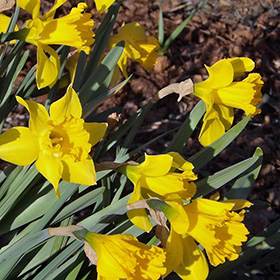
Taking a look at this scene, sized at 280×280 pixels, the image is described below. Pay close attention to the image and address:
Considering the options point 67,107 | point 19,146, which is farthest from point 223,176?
point 19,146

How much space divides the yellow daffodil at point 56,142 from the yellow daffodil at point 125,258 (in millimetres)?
221

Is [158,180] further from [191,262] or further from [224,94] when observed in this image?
[224,94]

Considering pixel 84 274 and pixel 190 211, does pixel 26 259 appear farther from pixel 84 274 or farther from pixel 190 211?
pixel 190 211

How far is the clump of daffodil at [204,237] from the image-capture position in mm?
1304

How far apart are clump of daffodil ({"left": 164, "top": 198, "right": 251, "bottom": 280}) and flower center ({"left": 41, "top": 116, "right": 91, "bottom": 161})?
0.31 meters

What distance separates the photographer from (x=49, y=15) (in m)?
1.56

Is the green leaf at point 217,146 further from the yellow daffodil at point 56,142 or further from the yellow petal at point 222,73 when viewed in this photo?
the yellow daffodil at point 56,142

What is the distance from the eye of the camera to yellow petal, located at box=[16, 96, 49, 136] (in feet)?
→ 4.40

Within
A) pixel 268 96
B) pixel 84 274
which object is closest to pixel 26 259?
pixel 84 274

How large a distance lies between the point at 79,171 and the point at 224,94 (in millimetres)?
575

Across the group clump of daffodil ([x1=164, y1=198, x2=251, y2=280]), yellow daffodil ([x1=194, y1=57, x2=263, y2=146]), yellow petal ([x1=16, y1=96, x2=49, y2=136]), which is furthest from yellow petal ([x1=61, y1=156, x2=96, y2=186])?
yellow daffodil ([x1=194, y1=57, x2=263, y2=146])

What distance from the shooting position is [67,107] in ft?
4.57

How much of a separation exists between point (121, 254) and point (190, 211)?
0.96ft

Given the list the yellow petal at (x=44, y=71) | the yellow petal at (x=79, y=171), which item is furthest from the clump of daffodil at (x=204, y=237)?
the yellow petal at (x=44, y=71)
